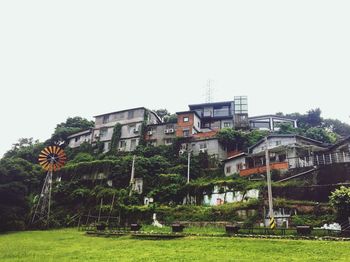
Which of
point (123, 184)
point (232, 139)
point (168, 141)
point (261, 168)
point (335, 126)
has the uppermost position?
point (335, 126)

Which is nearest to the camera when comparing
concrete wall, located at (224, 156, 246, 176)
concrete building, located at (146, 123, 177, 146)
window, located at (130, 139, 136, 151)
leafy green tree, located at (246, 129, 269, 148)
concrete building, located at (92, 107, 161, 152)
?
concrete wall, located at (224, 156, 246, 176)

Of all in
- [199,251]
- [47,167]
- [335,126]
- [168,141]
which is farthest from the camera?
[335,126]

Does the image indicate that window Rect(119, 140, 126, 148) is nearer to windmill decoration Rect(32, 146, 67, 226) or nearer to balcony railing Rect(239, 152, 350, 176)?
windmill decoration Rect(32, 146, 67, 226)

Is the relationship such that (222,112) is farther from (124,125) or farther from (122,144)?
(122,144)

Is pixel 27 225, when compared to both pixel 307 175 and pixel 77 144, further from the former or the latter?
pixel 307 175

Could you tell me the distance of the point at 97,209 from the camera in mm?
45062

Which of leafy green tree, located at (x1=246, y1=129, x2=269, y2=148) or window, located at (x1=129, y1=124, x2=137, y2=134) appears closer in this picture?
leafy green tree, located at (x1=246, y1=129, x2=269, y2=148)

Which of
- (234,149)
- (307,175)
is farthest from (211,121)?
(307,175)

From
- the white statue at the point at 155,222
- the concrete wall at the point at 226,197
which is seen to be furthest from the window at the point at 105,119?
the white statue at the point at 155,222

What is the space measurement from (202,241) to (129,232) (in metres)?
9.30

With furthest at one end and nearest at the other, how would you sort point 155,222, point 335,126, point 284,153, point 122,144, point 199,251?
point 335,126 → point 122,144 → point 284,153 → point 155,222 → point 199,251

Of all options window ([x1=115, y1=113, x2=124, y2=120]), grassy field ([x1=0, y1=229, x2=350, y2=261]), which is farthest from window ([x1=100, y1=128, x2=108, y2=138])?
grassy field ([x1=0, y1=229, x2=350, y2=261])

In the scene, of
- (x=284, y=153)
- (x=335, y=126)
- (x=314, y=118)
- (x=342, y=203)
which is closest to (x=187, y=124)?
→ (x=284, y=153)

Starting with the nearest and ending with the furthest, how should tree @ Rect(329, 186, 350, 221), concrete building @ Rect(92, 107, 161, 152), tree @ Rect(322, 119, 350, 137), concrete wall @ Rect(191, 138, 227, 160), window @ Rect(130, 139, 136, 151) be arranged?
tree @ Rect(329, 186, 350, 221) → concrete wall @ Rect(191, 138, 227, 160) → window @ Rect(130, 139, 136, 151) → concrete building @ Rect(92, 107, 161, 152) → tree @ Rect(322, 119, 350, 137)
